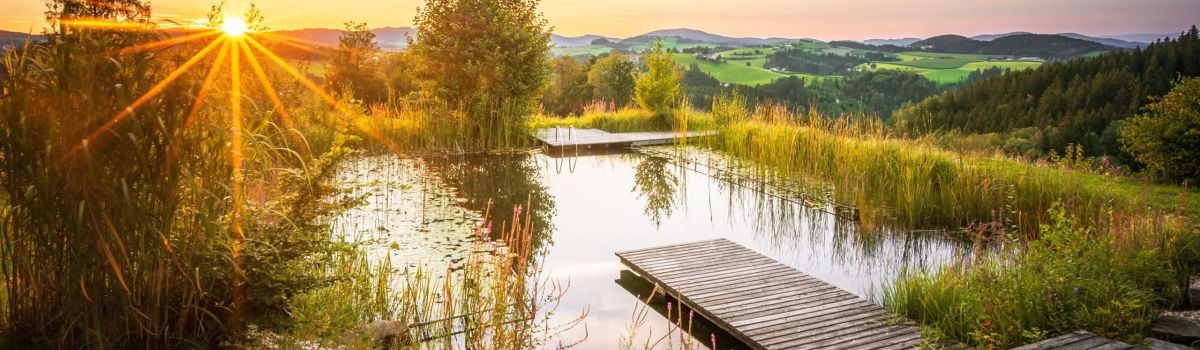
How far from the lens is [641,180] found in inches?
354

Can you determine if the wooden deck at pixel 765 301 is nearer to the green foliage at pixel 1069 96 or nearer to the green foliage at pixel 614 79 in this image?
the green foliage at pixel 614 79

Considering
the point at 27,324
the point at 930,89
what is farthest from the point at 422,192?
the point at 930,89

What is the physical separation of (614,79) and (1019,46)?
3055 centimetres

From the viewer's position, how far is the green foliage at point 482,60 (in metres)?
11.6

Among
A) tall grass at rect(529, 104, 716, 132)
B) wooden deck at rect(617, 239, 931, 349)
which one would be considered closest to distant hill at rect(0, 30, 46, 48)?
wooden deck at rect(617, 239, 931, 349)

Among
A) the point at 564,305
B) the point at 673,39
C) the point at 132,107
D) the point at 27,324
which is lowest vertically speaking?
the point at 564,305

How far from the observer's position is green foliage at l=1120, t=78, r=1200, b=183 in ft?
25.4

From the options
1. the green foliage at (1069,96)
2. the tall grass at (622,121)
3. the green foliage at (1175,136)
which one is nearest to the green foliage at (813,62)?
the green foliage at (1069,96)

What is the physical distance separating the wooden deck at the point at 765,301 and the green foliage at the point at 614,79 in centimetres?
2230

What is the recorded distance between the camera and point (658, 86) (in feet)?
46.5

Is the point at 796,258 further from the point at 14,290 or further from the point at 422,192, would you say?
the point at 14,290

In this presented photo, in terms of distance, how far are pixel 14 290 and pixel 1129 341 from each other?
14.8 feet

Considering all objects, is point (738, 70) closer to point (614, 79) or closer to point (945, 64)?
point (614, 79)

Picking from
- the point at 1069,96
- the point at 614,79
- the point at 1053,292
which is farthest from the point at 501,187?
the point at 1069,96
